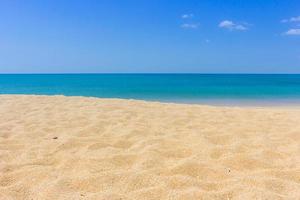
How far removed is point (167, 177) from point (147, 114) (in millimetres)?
3172

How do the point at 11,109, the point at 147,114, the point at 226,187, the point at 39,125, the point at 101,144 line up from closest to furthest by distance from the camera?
the point at 226,187 < the point at 101,144 < the point at 39,125 < the point at 147,114 < the point at 11,109

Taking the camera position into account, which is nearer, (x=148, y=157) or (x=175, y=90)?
(x=148, y=157)

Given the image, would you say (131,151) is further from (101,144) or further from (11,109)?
(11,109)

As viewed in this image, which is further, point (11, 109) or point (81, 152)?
point (11, 109)

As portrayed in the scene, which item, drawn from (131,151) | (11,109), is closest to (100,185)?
(131,151)

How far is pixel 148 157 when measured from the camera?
3215 millimetres

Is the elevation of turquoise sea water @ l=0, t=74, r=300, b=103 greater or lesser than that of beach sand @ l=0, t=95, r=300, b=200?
lesser

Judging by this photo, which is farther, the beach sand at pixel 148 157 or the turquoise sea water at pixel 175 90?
the turquoise sea water at pixel 175 90

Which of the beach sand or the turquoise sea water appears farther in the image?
the turquoise sea water

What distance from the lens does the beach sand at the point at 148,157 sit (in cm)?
250

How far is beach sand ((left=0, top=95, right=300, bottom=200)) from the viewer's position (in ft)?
8.19

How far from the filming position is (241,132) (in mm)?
4371

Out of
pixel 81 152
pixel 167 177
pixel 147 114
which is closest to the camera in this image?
pixel 167 177

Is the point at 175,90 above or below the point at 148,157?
below
